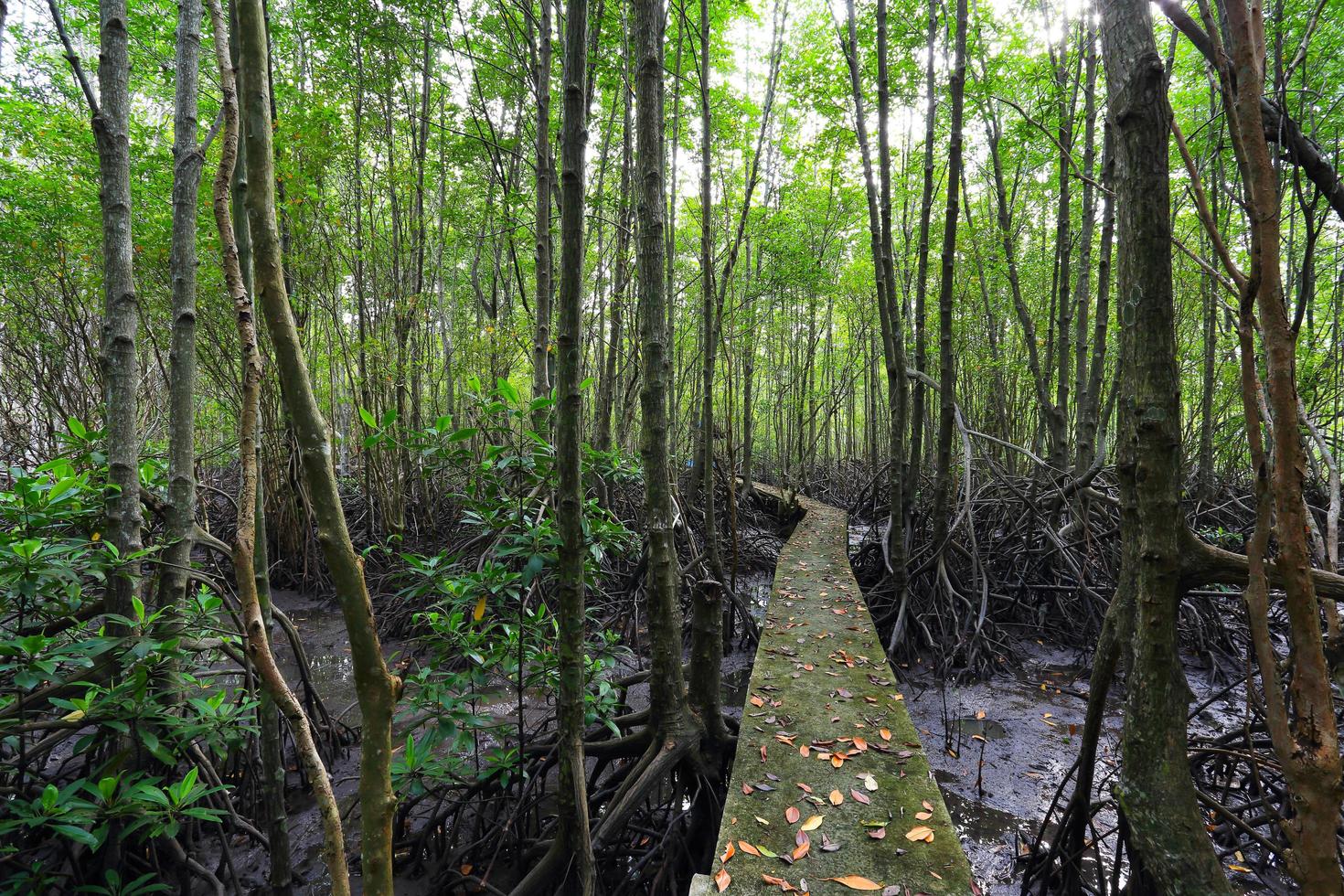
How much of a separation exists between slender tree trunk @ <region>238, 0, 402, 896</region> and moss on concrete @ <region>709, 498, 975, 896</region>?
154cm

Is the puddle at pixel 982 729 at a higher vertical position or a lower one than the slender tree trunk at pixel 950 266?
lower

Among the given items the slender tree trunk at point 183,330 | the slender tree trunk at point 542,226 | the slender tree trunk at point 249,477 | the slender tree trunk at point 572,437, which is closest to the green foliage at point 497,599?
the slender tree trunk at point 572,437

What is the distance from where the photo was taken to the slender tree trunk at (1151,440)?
56.8 inches

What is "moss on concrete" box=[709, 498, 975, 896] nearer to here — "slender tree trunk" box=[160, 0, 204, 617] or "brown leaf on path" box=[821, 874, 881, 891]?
"brown leaf on path" box=[821, 874, 881, 891]

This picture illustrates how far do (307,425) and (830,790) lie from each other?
7.87 ft

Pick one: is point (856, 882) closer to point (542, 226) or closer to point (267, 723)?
point (267, 723)

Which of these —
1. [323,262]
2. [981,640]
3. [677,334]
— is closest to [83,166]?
[323,262]

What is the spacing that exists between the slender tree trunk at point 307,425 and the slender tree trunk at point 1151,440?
6.07 feet

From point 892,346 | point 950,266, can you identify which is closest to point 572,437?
point 950,266

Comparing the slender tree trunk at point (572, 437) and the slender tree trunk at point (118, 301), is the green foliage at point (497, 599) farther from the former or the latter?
the slender tree trunk at point (118, 301)

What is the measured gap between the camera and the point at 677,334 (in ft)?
43.6

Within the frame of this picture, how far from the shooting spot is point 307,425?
84cm

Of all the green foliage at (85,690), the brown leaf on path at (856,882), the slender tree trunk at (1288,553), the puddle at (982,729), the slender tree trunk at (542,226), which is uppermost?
the slender tree trunk at (542,226)

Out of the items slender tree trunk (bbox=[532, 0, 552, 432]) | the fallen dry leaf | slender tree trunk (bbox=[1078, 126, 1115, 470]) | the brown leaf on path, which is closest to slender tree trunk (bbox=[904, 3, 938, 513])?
slender tree trunk (bbox=[1078, 126, 1115, 470])
